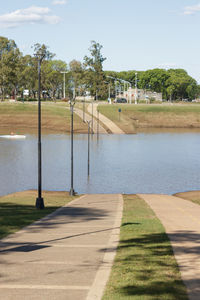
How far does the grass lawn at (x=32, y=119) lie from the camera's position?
153 meters

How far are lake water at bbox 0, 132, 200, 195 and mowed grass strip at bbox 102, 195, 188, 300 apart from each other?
34855 millimetres

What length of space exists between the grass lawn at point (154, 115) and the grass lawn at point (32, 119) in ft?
58.2

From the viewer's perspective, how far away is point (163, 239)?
19141 millimetres

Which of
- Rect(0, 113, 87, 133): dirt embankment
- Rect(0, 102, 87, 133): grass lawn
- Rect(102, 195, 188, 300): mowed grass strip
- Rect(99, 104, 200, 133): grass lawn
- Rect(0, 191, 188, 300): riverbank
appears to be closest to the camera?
Rect(102, 195, 188, 300): mowed grass strip

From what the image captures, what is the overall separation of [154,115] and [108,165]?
347ft

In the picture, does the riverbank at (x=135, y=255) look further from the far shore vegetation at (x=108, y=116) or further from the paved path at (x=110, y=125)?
the paved path at (x=110, y=125)

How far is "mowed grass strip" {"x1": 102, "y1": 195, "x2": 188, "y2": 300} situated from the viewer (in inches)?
468

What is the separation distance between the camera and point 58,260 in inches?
604

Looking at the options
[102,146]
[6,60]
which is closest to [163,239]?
[102,146]

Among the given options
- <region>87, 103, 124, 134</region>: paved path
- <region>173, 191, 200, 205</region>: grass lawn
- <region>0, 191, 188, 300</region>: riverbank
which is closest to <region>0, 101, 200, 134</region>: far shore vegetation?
<region>87, 103, 124, 134</region>: paved path

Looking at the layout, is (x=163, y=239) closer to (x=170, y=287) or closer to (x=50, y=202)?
(x=170, y=287)

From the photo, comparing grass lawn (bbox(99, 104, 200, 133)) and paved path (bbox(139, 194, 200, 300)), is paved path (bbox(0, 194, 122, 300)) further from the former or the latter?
grass lawn (bbox(99, 104, 200, 133))

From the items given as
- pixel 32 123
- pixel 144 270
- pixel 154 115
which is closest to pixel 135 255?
pixel 144 270

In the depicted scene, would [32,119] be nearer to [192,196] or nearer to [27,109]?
[27,109]
